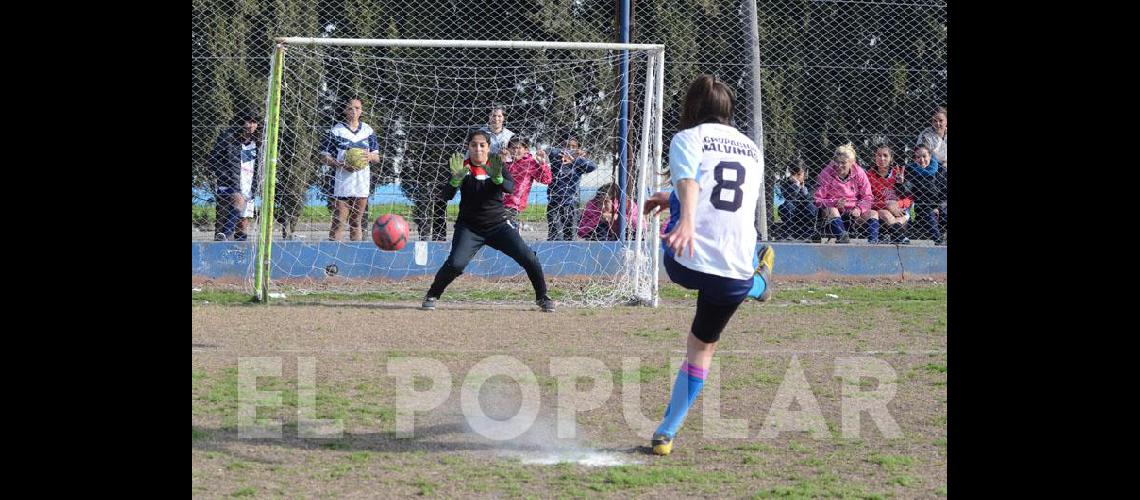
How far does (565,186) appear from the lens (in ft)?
42.0

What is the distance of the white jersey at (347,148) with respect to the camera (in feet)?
40.7

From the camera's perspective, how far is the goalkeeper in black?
10.5 meters

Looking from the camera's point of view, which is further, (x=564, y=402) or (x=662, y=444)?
(x=564, y=402)

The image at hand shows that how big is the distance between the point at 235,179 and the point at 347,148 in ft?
4.42

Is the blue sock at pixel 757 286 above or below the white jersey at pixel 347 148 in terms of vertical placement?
below

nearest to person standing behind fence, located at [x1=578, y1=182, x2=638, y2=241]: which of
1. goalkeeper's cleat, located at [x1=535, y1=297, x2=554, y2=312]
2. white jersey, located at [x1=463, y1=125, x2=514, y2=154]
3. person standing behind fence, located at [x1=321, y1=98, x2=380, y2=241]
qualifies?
white jersey, located at [x1=463, y1=125, x2=514, y2=154]

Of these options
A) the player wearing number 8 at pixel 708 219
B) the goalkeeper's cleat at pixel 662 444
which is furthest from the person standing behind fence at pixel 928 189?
the goalkeeper's cleat at pixel 662 444

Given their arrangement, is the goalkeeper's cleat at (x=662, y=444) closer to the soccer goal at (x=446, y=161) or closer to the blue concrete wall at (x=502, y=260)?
the soccer goal at (x=446, y=161)

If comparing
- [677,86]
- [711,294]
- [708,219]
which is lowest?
[711,294]

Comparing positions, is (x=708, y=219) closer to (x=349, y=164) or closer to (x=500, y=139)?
(x=500, y=139)

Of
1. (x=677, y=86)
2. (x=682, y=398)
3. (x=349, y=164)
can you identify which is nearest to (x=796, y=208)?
(x=677, y=86)

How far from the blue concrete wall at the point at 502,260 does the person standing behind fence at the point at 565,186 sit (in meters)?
0.21

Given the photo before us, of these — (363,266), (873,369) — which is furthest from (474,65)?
(873,369)

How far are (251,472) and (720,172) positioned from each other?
2474 millimetres
